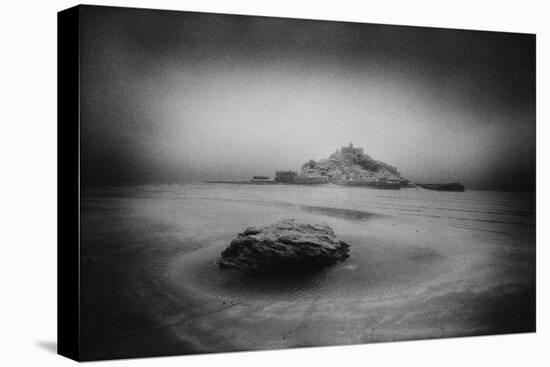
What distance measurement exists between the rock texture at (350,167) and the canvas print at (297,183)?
0.01 m

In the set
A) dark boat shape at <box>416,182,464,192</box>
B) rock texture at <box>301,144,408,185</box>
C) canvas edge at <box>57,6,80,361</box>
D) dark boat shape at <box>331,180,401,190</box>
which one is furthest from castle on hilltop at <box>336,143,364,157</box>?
canvas edge at <box>57,6,80,361</box>

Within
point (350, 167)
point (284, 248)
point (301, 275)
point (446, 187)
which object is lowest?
point (301, 275)

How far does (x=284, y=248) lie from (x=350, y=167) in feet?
3.22

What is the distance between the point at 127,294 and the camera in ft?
24.4

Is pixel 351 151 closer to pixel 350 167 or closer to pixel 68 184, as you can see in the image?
pixel 350 167

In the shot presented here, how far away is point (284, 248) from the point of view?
7.96 metres

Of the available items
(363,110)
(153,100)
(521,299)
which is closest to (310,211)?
(363,110)

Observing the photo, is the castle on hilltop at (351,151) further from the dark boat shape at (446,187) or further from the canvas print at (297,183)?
the dark boat shape at (446,187)

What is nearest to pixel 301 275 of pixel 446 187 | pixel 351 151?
pixel 351 151

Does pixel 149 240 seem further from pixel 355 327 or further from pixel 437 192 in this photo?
pixel 437 192

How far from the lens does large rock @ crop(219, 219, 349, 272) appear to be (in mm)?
7844

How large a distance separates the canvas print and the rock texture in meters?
0.01

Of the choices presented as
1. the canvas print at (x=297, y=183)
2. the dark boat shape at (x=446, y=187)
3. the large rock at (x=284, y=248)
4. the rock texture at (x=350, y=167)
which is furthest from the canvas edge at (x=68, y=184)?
the dark boat shape at (x=446, y=187)

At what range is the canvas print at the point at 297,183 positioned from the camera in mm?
7492
